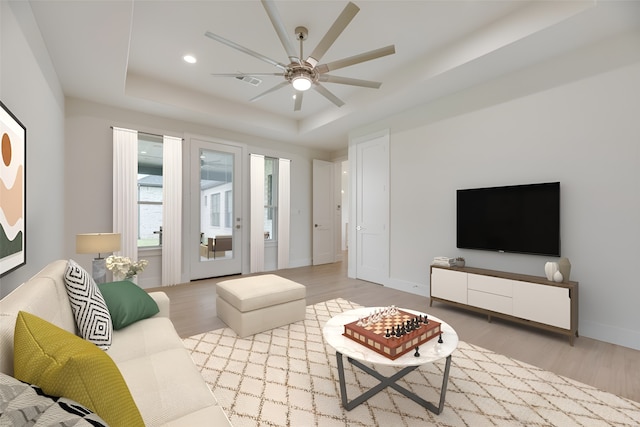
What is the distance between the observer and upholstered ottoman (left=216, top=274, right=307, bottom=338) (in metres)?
2.75

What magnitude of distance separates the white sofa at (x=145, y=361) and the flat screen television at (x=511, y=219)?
11.1 ft

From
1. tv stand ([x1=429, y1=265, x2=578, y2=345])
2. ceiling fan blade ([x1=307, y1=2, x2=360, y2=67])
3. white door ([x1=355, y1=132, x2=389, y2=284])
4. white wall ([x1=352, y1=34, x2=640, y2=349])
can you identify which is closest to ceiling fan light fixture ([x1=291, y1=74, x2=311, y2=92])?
ceiling fan blade ([x1=307, y1=2, x2=360, y2=67])

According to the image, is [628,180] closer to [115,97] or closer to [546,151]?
[546,151]

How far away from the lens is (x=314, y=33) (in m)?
3.04

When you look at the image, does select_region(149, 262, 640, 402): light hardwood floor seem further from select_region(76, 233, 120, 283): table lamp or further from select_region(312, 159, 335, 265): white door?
select_region(312, 159, 335, 265): white door

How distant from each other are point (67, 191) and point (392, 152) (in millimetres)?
4797

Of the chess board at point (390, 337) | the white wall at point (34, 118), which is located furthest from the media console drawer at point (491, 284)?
the white wall at point (34, 118)

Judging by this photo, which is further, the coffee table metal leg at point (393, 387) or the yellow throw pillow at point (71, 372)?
the coffee table metal leg at point (393, 387)

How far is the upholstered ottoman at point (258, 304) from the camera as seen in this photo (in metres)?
2.75

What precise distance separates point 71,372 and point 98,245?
249 cm

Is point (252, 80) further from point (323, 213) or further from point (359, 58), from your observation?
point (323, 213)

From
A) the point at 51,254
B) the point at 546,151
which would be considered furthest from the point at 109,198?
the point at 546,151

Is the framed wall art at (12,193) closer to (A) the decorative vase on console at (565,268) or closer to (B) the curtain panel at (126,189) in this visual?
(B) the curtain panel at (126,189)

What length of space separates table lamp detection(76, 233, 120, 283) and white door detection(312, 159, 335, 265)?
442 cm
